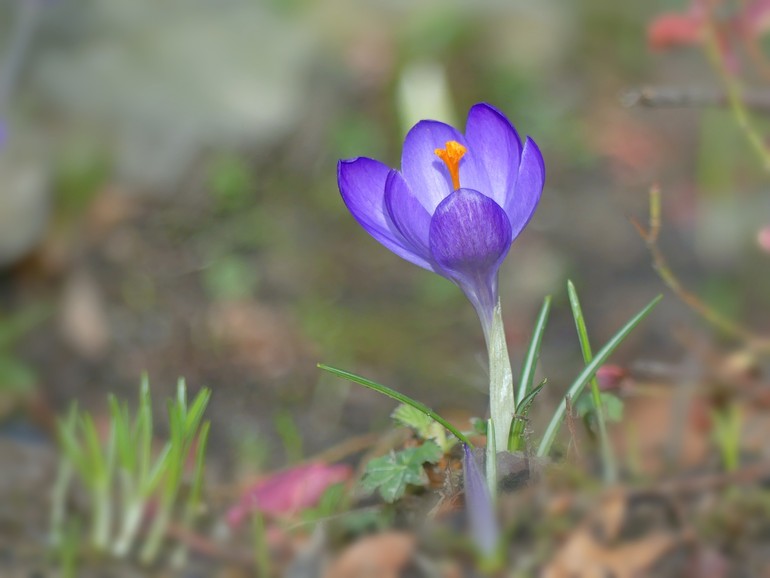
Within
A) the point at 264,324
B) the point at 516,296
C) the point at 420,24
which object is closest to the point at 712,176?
the point at 516,296

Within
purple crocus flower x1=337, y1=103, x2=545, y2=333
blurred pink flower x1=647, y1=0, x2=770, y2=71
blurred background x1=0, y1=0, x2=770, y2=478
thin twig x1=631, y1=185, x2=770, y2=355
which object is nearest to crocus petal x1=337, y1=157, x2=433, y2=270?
purple crocus flower x1=337, y1=103, x2=545, y2=333

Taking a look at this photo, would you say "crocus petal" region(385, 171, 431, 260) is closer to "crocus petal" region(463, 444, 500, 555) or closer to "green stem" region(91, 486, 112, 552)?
"crocus petal" region(463, 444, 500, 555)

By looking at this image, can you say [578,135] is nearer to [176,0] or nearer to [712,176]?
[712,176]

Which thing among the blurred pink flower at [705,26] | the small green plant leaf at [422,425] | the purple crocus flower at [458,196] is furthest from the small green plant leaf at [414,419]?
the blurred pink flower at [705,26]

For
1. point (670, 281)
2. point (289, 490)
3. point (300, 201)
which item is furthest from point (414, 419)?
point (300, 201)

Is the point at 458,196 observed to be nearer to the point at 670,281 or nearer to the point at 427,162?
the point at 427,162

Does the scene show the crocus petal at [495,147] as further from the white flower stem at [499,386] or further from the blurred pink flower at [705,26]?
the blurred pink flower at [705,26]

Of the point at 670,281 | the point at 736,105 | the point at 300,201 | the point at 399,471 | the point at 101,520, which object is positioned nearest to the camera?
the point at 399,471
